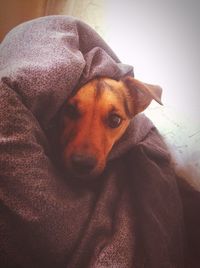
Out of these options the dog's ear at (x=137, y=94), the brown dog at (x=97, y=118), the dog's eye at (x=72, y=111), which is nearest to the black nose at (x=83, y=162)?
the brown dog at (x=97, y=118)

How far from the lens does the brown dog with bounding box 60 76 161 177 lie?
1045mm

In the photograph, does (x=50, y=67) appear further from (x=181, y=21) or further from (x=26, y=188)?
(x=181, y=21)

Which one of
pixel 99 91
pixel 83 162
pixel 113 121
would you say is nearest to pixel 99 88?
pixel 99 91

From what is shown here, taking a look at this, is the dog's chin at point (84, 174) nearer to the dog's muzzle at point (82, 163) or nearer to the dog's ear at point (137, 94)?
the dog's muzzle at point (82, 163)

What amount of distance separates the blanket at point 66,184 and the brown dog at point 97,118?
0.04 m

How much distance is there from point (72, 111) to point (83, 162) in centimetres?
19

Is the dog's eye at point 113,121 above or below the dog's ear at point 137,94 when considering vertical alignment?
below

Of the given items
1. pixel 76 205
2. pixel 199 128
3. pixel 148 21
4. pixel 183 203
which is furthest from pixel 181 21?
pixel 76 205

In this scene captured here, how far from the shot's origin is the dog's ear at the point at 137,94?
1.26 m

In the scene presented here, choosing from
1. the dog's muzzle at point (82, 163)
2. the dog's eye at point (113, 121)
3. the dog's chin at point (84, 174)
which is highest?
the dog's eye at point (113, 121)

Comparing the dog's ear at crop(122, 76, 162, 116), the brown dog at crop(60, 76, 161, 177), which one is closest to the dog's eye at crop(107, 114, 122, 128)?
the brown dog at crop(60, 76, 161, 177)

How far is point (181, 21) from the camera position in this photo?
1.31 metres

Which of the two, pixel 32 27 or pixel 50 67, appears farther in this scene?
pixel 32 27

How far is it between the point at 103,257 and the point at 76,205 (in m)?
0.16
